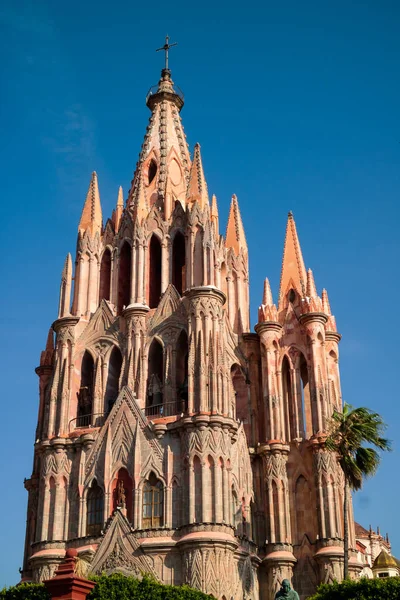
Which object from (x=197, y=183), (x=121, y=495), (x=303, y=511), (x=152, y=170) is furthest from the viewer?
(x=152, y=170)

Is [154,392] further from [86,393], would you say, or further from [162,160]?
[162,160]

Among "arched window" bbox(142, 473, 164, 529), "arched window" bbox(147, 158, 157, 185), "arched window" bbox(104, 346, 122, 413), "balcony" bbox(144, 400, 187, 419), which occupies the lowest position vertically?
"arched window" bbox(142, 473, 164, 529)

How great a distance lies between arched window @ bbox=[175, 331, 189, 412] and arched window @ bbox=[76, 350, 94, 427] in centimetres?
432

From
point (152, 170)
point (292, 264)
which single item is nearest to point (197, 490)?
point (292, 264)

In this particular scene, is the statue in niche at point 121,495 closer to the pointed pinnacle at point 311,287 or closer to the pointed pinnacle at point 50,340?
the pointed pinnacle at point 50,340

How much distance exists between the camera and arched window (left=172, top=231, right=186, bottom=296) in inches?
1757

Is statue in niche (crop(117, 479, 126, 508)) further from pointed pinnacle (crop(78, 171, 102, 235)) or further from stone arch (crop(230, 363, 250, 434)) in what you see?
pointed pinnacle (crop(78, 171, 102, 235))

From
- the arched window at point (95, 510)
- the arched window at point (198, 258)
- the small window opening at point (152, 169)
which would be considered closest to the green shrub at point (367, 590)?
the arched window at point (95, 510)

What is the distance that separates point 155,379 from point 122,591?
44.7 feet

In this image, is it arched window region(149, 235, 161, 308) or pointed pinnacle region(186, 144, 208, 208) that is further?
arched window region(149, 235, 161, 308)

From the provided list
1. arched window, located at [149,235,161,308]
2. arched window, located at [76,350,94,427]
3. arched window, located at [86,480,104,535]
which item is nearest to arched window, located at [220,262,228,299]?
arched window, located at [149,235,161,308]

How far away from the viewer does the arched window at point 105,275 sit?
4531 centimetres

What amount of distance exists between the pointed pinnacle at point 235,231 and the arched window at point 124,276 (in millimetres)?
6037

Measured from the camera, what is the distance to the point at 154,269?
148 ft
